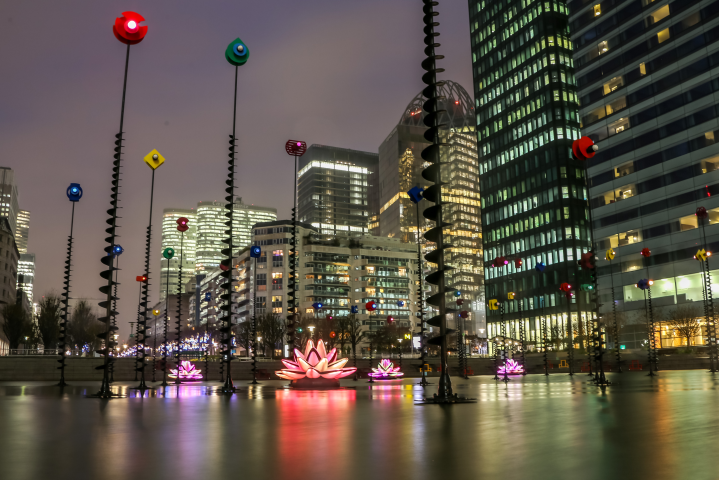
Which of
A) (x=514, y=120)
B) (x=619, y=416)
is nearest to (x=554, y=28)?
(x=514, y=120)

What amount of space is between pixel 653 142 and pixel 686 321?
29791 mm

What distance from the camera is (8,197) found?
18350 centimetres

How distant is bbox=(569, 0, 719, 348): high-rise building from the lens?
8631 cm

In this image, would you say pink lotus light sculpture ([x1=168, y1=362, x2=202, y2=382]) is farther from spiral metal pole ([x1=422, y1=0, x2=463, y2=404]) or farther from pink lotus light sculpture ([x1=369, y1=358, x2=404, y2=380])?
spiral metal pole ([x1=422, y1=0, x2=463, y2=404])

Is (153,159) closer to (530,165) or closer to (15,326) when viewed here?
(15,326)

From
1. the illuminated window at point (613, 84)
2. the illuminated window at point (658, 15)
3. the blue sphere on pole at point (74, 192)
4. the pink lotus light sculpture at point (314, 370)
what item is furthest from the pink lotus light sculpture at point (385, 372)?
the illuminated window at point (658, 15)

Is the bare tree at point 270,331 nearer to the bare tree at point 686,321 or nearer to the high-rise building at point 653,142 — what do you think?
the high-rise building at point 653,142

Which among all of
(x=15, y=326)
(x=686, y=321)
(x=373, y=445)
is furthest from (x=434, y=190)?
(x=15, y=326)

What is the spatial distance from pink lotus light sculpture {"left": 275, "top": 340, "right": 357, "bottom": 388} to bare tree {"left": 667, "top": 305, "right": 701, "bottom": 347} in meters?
60.0

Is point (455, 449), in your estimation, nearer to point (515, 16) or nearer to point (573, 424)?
point (573, 424)

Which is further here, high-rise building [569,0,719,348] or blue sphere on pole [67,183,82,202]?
high-rise building [569,0,719,348]

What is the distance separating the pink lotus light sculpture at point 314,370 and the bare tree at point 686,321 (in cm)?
5996

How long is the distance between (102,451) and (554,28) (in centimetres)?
13641

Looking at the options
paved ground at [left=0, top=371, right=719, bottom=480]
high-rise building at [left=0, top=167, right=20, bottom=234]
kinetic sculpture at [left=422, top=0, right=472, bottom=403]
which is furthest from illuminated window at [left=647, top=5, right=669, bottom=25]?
high-rise building at [left=0, top=167, right=20, bottom=234]
